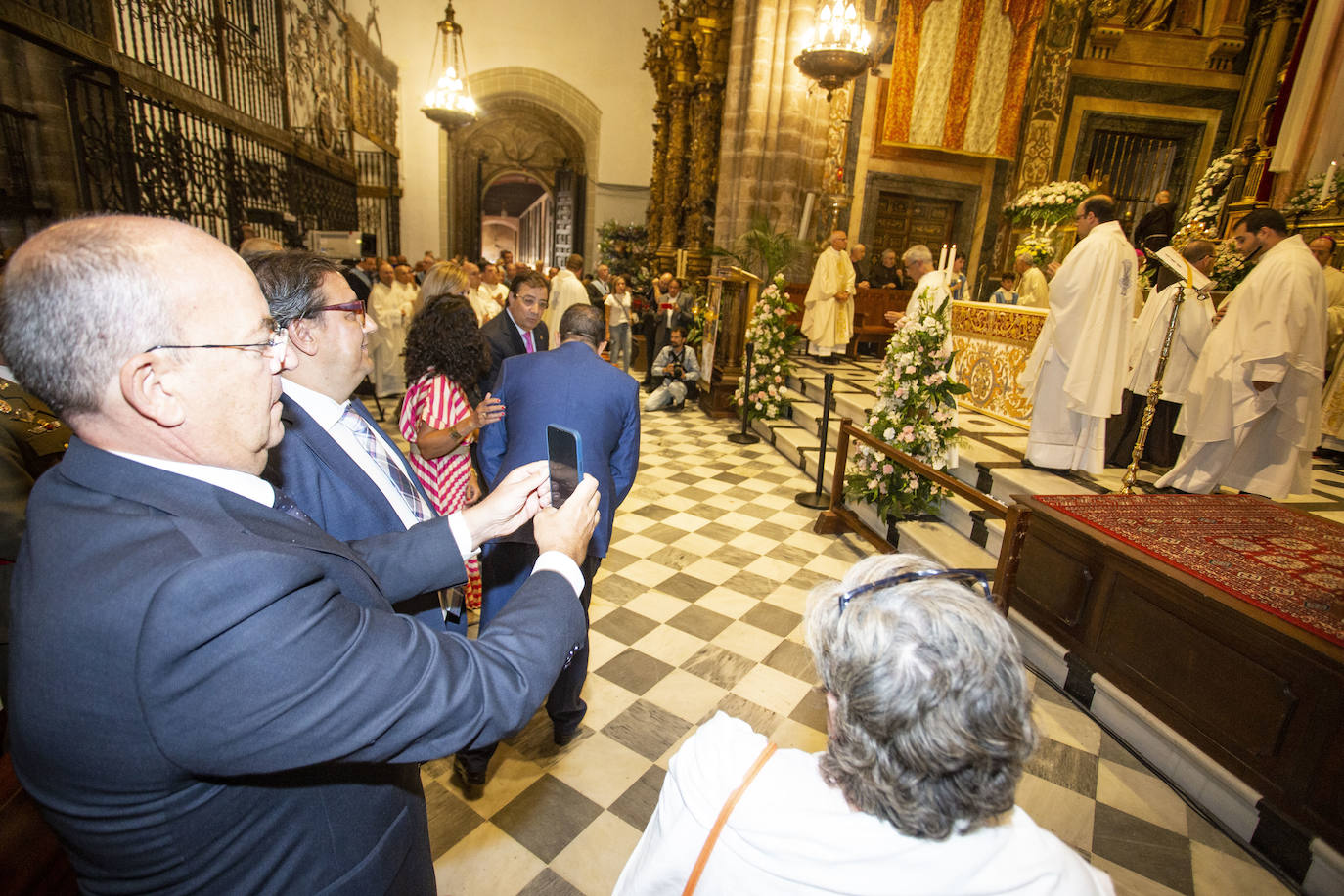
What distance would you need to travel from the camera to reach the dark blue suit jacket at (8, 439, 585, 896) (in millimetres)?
690

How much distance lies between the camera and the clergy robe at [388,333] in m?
7.83

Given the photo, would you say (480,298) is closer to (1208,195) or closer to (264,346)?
(264,346)

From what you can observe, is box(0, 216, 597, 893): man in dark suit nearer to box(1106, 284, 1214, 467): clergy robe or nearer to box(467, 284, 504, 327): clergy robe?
box(1106, 284, 1214, 467): clergy robe

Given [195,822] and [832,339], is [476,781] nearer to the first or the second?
[195,822]

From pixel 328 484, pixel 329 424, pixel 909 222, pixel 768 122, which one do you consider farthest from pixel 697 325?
pixel 328 484

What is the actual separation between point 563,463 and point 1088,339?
13.7 ft

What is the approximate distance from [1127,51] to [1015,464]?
11029 mm

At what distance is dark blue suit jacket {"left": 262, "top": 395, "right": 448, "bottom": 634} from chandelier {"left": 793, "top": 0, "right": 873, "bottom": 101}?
7.14 m

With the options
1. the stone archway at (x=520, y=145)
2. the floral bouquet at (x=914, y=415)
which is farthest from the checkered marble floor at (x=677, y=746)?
the stone archway at (x=520, y=145)

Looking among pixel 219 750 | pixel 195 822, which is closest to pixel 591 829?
pixel 195 822

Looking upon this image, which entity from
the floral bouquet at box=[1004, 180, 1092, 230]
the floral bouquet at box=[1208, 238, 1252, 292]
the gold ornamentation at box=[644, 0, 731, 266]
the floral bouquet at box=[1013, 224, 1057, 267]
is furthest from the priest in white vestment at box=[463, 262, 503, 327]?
the floral bouquet at box=[1208, 238, 1252, 292]

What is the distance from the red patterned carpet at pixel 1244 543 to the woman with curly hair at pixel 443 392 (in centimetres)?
288

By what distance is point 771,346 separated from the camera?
23.1 ft

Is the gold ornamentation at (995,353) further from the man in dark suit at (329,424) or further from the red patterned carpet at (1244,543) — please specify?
the man in dark suit at (329,424)
